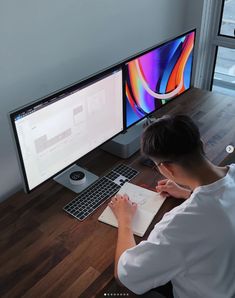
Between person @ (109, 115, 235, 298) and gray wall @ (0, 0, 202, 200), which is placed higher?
gray wall @ (0, 0, 202, 200)

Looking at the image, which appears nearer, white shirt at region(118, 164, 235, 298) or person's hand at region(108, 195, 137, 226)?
white shirt at region(118, 164, 235, 298)

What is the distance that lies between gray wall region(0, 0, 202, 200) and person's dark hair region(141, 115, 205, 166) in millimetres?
613

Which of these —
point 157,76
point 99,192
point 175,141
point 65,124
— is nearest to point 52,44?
point 65,124

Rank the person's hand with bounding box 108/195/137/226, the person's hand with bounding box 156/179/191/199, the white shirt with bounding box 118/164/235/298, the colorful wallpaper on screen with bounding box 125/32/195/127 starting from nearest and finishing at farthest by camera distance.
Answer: the white shirt with bounding box 118/164/235/298, the person's hand with bounding box 108/195/137/226, the person's hand with bounding box 156/179/191/199, the colorful wallpaper on screen with bounding box 125/32/195/127

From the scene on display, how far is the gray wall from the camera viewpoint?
130 centimetres

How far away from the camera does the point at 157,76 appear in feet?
5.54

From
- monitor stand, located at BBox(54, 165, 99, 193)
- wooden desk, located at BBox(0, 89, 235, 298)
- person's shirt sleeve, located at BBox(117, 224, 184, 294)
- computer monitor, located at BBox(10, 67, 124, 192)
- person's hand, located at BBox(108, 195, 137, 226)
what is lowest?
wooden desk, located at BBox(0, 89, 235, 298)

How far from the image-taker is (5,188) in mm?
1499

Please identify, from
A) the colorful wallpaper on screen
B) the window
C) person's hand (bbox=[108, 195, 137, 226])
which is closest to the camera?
person's hand (bbox=[108, 195, 137, 226])

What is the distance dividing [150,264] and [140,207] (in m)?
0.37

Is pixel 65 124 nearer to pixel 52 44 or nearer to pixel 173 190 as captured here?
pixel 52 44

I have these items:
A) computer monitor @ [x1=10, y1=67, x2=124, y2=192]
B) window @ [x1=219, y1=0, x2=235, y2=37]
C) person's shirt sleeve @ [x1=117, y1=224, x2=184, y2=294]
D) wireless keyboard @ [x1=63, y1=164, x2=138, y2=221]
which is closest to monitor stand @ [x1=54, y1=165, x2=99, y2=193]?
wireless keyboard @ [x1=63, y1=164, x2=138, y2=221]

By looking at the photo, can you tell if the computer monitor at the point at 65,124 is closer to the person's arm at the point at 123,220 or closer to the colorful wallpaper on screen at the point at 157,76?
the colorful wallpaper on screen at the point at 157,76

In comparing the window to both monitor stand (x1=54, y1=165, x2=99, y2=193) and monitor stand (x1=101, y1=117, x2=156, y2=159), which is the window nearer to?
monitor stand (x1=101, y1=117, x2=156, y2=159)
